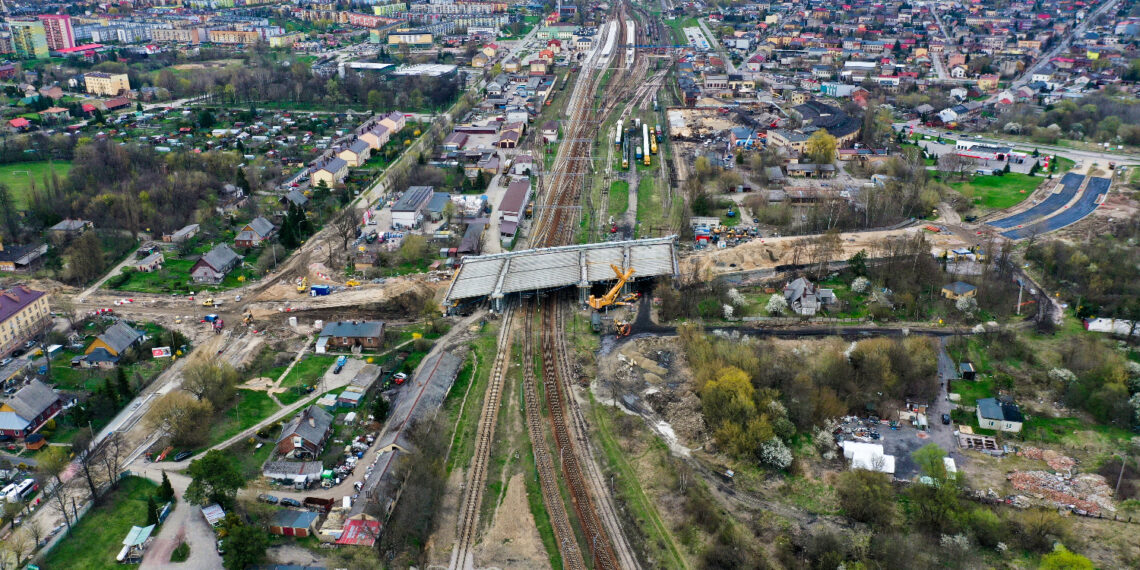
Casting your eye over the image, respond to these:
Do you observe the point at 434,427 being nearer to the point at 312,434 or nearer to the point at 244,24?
the point at 312,434

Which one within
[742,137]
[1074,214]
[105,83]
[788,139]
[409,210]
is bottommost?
[1074,214]

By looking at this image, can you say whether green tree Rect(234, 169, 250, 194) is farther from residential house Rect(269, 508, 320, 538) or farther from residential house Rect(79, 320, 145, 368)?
residential house Rect(269, 508, 320, 538)

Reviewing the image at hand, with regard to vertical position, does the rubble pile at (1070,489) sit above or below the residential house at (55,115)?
below

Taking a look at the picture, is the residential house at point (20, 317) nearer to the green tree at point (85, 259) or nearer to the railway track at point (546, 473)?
the green tree at point (85, 259)

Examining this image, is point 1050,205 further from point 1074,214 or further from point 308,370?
point 308,370

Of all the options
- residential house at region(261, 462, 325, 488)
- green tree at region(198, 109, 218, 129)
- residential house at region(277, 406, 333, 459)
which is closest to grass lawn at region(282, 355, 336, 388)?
residential house at region(277, 406, 333, 459)

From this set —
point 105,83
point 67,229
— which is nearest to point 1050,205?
point 67,229

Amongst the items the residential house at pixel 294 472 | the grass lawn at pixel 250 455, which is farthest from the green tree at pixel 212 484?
the grass lawn at pixel 250 455
